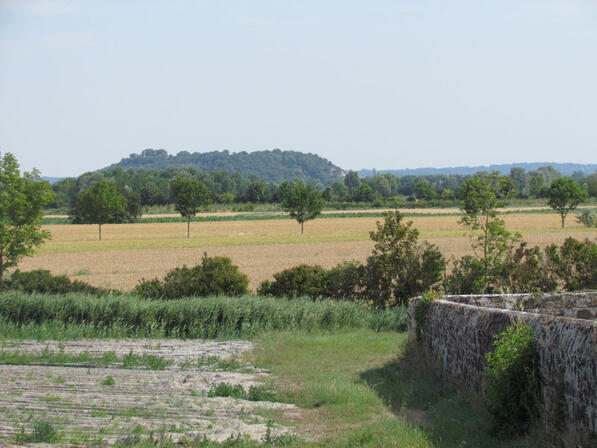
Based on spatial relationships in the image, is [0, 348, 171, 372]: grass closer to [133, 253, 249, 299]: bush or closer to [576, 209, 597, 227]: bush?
[133, 253, 249, 299]: bush

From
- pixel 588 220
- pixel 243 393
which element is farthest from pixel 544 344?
pixel 588 220

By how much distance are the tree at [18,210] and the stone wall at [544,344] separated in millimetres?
17867

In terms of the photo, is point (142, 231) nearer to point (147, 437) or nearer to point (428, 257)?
point (428, 257)

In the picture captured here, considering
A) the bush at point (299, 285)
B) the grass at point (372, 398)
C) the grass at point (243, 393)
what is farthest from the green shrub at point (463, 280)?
the grass at point (243, 393)

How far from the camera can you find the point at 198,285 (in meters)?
21.3

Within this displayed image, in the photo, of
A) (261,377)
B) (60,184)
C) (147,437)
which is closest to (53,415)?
(147,437)

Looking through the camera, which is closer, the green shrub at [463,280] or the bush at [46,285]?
the green shrub at [463,280]

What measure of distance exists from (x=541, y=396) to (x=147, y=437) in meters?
4.52

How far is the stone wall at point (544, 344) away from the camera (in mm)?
6156

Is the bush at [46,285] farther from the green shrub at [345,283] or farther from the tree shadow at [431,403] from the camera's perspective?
the tree shadow at [431,403]

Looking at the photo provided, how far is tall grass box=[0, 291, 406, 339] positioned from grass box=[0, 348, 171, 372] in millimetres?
3125

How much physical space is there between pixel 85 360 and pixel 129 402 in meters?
4.49

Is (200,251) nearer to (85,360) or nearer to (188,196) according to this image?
(188,196)

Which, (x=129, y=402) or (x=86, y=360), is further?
(x=86, y=360)
